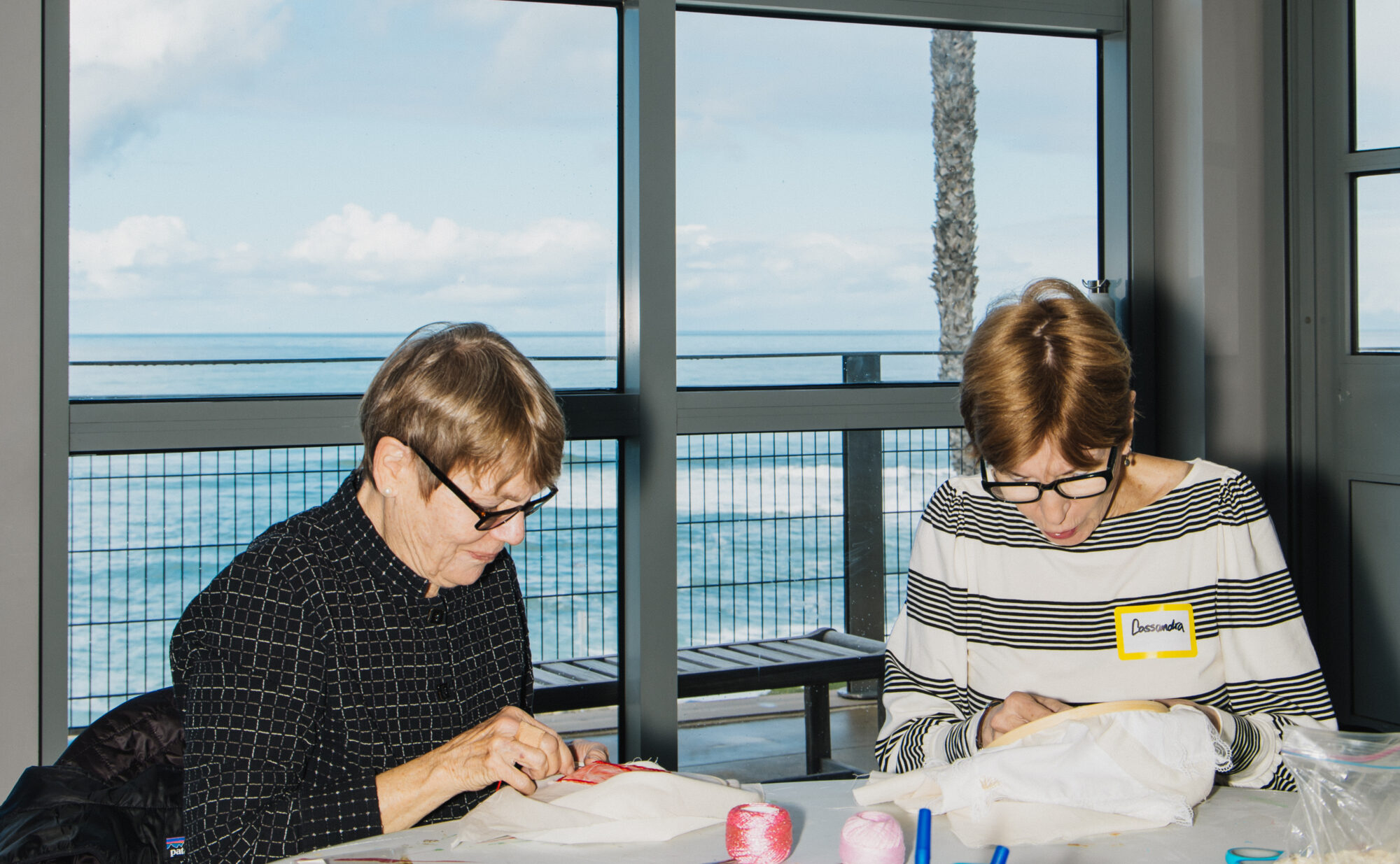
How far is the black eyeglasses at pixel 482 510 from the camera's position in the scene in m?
1.67

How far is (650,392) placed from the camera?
2930mm

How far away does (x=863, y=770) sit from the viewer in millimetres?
3254

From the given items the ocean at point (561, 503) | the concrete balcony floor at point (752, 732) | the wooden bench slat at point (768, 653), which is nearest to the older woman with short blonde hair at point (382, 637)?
the ocean at point (561, 503)

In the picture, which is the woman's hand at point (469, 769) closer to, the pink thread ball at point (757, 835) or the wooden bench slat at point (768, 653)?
the pink thread ball at point (757, 835)

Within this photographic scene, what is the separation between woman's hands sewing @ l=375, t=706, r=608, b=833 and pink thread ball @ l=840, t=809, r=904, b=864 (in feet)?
1.51

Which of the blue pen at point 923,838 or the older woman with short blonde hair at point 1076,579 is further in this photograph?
the older woman with short blonde hair at point 1076,579

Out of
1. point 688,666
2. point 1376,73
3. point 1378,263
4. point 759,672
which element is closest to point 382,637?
point 688,666

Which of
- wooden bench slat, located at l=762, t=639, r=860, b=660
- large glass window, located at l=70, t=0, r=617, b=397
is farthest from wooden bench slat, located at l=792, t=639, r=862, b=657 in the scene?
large glass window, located at l=70, t=0, r=617, b=397

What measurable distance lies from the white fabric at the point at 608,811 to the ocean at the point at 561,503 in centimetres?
141

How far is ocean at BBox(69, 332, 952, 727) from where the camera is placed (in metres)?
2.72

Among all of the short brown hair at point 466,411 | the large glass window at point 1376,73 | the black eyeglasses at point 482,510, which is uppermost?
the large glass window at point 1376,73

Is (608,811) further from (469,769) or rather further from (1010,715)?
(1010,715)

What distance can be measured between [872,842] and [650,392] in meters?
1.67

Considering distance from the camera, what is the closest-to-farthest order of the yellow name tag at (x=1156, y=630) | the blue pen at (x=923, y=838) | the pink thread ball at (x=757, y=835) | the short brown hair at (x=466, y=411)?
the blue pen at (x=923, y=838)
the pink thread ball at (x=757, y=835)
the short brown hair at (x=466, y=411)
the yellow name tag at (x=1156, y=630)
